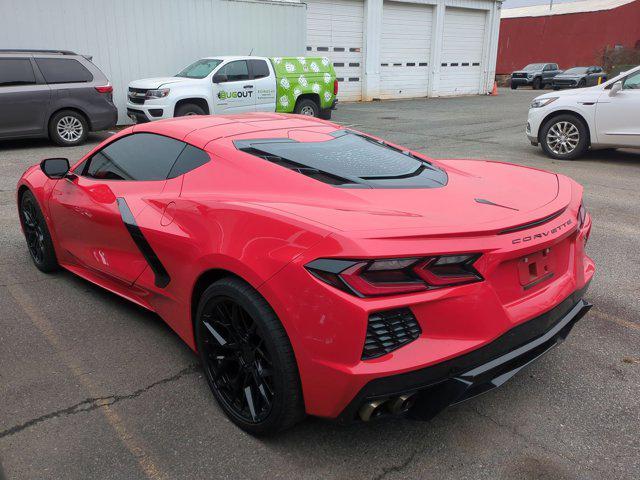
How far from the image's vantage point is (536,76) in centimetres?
3303

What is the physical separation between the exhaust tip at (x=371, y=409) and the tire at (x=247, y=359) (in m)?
0.29

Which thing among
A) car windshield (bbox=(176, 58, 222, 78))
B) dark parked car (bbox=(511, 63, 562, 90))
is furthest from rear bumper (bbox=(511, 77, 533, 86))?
car windshield (bbox=(176, 58, 222, 78))

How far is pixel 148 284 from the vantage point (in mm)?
3188

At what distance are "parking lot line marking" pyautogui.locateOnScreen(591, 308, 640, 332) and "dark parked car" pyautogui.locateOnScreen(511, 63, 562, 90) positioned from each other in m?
32.8

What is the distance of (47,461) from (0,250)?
3349mm

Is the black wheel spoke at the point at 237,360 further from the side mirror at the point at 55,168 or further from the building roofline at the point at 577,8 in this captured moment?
the building roofline at the point at 577,8

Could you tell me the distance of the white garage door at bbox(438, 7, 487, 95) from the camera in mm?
25922

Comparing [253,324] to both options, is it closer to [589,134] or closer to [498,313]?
[498,313]

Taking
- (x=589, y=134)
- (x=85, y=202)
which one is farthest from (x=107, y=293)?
(x=589, y=134)

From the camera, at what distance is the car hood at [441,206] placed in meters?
2.21

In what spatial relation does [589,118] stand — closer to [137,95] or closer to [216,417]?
[216,417]

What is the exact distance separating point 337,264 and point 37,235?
11.0 ft

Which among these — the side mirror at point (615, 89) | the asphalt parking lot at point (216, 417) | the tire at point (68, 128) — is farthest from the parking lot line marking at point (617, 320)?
the tire at point (68, 128)

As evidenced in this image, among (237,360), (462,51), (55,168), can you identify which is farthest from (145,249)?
(462,51)
